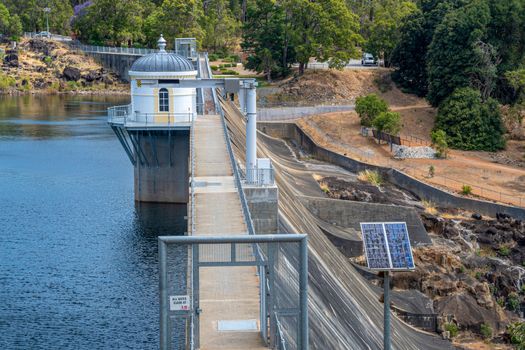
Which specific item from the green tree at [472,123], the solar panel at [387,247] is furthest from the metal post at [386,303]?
the green tree at [472,123]

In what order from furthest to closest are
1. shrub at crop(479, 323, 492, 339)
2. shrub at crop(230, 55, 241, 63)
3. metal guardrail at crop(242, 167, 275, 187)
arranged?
shrub at crop(230, 55, 241, 63)
shrub at crop(479, 323, 492, 339)
metal guardrail at crop(242, 167, 275, 187)

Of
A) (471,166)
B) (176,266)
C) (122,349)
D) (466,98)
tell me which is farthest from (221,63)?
(122,349)

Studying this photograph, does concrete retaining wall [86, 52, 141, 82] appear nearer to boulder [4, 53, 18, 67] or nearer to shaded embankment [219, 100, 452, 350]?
boulder [4, 53, 18, 67]

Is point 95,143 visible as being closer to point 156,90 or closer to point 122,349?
point 156,90

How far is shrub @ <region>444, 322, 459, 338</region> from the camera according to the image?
1753 inches

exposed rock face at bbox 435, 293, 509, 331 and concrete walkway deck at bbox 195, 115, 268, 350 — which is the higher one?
concrete walkway deck at bbox 195, 115, 268, 350

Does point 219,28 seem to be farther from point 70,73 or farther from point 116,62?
point 70,73

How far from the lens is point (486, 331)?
147 feet

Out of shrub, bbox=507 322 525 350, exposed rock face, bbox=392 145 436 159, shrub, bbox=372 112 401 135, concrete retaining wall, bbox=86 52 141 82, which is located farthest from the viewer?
concrete retaining wall, bbox=86 52 141 82

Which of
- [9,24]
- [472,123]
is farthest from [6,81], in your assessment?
[472,123]

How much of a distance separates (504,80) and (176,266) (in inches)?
2015

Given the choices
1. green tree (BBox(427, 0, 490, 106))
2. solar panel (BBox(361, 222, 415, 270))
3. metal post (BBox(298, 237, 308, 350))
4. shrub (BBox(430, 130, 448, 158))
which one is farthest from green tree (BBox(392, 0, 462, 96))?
metal post (BBox(298, 237, 308, 350))

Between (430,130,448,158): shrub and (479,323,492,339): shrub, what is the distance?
36685 millimetres

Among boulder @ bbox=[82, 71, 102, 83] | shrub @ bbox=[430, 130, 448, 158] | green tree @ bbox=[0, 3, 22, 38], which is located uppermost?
green tree @ bbox=[0, 3, 22, 38]
